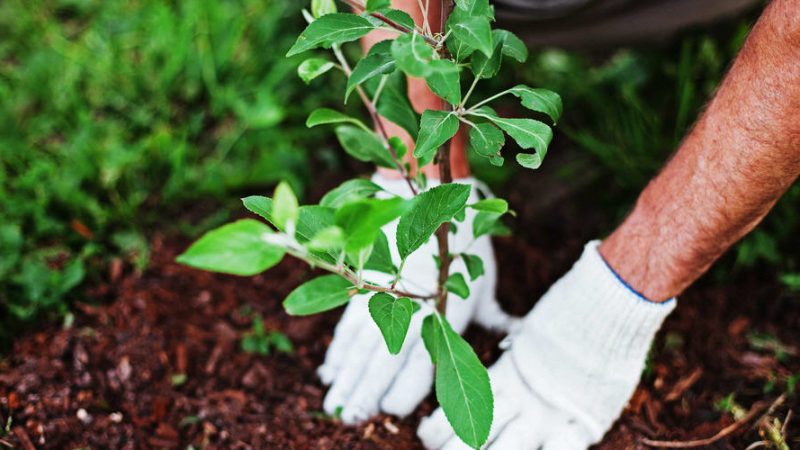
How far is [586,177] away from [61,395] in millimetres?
1465

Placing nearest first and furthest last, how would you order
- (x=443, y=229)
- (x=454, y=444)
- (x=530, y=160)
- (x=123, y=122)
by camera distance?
1. (x=530, y=160)
2. (x=443, y=229)
3. (x=454, y=444)
4. (x=123, y=122)

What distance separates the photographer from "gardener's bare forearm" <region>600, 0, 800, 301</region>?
3.43 feet

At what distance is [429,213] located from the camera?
1020mm

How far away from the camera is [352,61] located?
7.65 feet

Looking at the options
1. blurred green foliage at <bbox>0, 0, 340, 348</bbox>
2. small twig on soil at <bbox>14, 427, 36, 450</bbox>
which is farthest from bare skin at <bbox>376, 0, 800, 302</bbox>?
small twig on soil at <bbox>14, 427, 36, 450</bbox>

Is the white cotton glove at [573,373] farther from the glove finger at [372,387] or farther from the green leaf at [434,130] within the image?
the green leaf at [434,130]

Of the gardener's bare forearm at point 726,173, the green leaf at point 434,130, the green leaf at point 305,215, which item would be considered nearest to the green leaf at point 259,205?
the green leaf at point 305,215

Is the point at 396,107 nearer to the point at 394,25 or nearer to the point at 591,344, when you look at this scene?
the point at 394,25

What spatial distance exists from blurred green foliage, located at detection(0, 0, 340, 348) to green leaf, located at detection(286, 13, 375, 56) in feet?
3.52

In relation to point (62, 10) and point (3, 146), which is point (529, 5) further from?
point (62, 10)

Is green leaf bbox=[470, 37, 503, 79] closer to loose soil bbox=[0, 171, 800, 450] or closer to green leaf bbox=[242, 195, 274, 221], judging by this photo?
green leaf bbox=[242, 195, 274, 221]

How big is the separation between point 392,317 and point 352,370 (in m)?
0.56

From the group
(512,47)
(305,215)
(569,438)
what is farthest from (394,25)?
(569,438)

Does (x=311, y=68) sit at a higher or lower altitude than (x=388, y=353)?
higher
